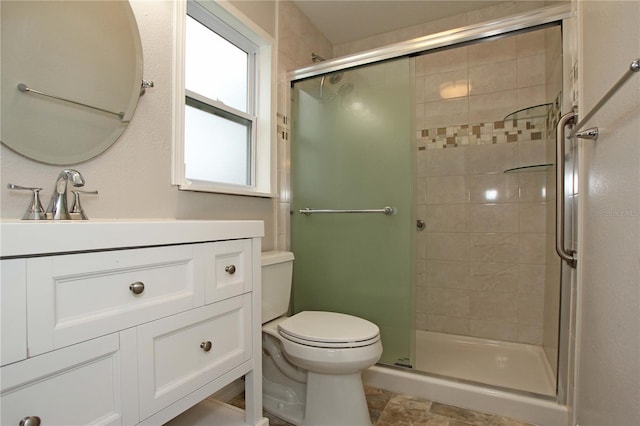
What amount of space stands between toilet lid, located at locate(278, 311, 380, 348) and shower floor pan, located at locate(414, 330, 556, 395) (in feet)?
1.94

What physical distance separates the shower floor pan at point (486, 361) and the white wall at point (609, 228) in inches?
16.3

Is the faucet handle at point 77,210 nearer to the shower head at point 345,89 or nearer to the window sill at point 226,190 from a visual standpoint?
the window sill at point 226,190

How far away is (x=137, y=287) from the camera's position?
0.84 m

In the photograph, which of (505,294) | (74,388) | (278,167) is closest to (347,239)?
(278,167)

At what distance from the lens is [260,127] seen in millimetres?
2018

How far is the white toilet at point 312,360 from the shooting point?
136cm

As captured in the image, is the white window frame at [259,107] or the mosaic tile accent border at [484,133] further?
the mosaic tile accent border at [484,133]

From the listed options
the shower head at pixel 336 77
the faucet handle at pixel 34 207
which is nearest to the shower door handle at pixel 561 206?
the shower head at pixel 336 77

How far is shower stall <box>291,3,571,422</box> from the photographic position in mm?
1791

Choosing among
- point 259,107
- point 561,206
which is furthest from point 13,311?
point 561,206

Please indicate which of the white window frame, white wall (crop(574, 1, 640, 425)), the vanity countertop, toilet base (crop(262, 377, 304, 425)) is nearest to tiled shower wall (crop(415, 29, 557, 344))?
white wall (crop(574, 1, 640, 425))

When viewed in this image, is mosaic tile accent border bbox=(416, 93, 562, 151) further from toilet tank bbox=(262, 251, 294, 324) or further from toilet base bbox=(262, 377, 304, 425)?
toilet base bbox=(262, 377, 304, 425)

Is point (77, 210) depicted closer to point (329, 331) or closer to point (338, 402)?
point (329, 331)

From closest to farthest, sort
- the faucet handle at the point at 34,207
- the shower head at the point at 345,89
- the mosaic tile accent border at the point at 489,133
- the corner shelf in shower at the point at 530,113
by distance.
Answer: the faucet handle at the point at 34,207 → the shower head at the point at 345,89 → the corner shelf in shower at the point at 530,113 → the mosaic tile accent border at the point at 489,133
